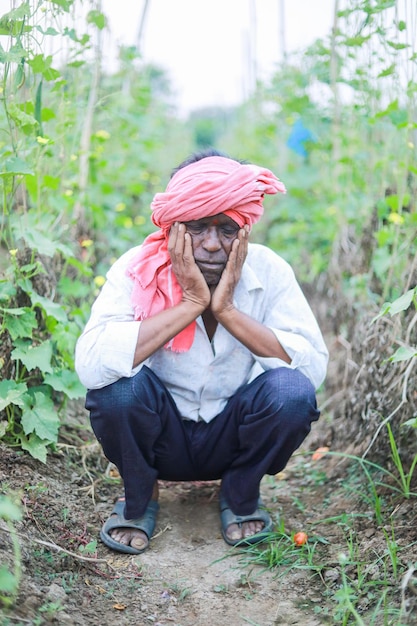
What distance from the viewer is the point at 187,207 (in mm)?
2121

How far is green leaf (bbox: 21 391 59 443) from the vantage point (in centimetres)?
238

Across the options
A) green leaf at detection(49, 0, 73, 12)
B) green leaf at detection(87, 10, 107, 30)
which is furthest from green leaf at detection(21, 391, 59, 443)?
green leaf at detection(87, 10, 107, 30)

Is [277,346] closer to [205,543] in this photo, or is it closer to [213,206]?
[213,206]

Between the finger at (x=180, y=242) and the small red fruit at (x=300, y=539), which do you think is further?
the small red fruit at (x=300, y=539)

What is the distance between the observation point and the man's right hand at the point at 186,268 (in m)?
2.20

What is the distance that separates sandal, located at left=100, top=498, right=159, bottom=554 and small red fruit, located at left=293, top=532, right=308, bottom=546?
1.63 feet

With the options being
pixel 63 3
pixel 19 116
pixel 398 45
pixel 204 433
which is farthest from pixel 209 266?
pixel 398 45

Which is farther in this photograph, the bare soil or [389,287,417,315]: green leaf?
[389,287,417,315]: green leaf

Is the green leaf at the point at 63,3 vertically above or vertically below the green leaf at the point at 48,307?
above

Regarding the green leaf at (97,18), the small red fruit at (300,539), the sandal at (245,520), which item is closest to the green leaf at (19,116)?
the green leaf at (97,18)

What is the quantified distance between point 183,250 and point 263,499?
1119 millimetres

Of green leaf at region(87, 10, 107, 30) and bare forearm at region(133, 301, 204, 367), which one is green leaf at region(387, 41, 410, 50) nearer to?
green leaf at region(87, 10, 107, 30)

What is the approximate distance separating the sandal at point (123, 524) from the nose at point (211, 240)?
956mm

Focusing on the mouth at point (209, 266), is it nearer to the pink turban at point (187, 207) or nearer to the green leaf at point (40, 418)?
the pink turban at point (187, 207)
